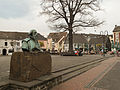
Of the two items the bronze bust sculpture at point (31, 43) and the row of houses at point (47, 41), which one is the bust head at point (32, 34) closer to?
the bronze bust sculpture at point (31, 43)

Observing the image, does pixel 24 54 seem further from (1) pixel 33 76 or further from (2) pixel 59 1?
(2) pixel 59 1

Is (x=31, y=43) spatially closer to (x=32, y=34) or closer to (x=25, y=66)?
(x=32, y=34)

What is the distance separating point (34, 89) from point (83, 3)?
19.8m

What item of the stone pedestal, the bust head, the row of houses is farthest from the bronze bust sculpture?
the row of houses

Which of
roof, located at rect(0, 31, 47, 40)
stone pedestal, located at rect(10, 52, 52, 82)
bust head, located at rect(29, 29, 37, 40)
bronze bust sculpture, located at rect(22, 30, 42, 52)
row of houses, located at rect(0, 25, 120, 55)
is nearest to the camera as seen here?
stone pedestal, located at rect(10, 52, 52, 82)

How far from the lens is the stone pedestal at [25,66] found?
157 inches

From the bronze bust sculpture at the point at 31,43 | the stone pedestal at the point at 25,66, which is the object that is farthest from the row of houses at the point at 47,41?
the stone pedestal at the point at 25,66

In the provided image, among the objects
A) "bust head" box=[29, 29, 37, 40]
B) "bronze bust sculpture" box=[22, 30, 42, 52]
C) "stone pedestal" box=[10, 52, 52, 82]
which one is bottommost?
"stone pedestal" box=[10, 52, 52, 82]

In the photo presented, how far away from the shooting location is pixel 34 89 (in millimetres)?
3643

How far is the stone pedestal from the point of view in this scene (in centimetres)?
399

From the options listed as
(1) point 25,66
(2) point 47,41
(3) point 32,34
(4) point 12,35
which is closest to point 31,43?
(3) point 32,34

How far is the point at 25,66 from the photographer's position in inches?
157

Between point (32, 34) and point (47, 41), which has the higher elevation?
point (47, 41)

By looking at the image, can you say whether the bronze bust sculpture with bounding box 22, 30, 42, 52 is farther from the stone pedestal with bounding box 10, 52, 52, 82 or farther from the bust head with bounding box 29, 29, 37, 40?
the stone pedestal with bounding box 10, 52, 52, 82
